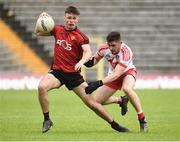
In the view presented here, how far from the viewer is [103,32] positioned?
32906 millimetres

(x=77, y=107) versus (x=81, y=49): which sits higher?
(x=81, y=49)

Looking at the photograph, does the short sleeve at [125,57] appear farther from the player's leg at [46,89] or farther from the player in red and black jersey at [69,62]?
the player's leg at [46,89]

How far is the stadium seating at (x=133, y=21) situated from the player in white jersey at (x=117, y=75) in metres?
17.7

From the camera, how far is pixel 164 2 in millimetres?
34000

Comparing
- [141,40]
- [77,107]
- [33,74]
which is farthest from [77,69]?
[141,40]

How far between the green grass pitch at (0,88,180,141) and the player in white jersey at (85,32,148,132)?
51cm

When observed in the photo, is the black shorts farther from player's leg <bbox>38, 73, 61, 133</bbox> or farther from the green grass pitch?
the green grass pitch

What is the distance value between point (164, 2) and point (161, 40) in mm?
1842

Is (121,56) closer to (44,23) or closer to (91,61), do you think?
(91,61)

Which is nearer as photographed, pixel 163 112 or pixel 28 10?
pixel 163 112

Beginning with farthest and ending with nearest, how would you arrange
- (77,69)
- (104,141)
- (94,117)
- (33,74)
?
(33,74) < (94,117) < (77,69) < (104,141)

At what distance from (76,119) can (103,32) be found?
16288 mm

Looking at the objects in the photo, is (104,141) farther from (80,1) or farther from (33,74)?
(80,1)

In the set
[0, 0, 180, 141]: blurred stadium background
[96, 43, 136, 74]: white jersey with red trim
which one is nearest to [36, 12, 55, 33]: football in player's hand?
[96, 43, 136, 74]: white jersey with red trim
